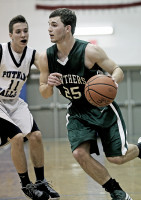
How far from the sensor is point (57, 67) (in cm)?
368

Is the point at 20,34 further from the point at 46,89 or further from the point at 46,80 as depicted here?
the point at 46,89

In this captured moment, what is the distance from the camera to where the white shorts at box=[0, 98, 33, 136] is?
13.0 ft

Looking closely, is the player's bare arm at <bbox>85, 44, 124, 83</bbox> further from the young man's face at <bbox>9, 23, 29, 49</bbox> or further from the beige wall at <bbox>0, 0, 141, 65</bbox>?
the beige wall at <bbox>0, 0, 141, 65</bbox>

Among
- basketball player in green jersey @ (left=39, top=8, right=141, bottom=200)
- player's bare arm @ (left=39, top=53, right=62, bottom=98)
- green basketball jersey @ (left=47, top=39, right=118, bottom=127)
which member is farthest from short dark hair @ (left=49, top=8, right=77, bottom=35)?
player's bare arm @ (left=39, top=53, right=62, bottom=98)

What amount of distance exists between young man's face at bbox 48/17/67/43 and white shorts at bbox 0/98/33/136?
948mm

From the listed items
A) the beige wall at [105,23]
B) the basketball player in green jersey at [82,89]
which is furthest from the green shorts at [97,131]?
the beige wall at [105,23]

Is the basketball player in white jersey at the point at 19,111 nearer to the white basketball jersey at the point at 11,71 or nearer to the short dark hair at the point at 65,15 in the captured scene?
the white basketball jersey at the point at 11,71

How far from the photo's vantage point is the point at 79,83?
3.59 m

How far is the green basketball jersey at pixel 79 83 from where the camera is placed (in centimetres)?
358

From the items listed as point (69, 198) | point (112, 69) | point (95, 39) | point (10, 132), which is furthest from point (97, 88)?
point (95, 39)

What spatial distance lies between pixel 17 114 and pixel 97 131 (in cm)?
100

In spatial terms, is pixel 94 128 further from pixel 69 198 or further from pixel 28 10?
pixel 28 10

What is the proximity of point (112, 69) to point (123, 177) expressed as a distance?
2033 mm

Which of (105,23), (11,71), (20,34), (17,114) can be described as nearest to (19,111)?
(17,114)
